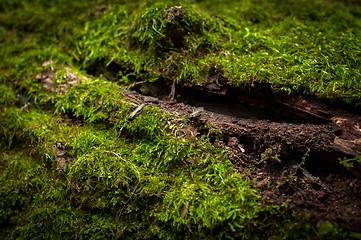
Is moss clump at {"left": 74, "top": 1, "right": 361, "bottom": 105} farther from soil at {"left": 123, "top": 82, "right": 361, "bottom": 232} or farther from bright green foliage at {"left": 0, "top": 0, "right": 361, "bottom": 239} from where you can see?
soil at {"left": 123, "top": 82, "right": 361, "bottom": 232}

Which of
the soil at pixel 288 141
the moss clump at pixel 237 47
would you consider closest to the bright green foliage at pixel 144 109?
the moss clump at pixel 237 47

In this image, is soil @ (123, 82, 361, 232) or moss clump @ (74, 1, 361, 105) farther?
moss clump @ (74, 1, 361, 105)

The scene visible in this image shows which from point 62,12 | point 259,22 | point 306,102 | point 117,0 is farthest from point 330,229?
point 62,12

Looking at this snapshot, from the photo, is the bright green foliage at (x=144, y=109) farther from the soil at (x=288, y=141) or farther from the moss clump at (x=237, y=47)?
the soil at (x=288, y=141)

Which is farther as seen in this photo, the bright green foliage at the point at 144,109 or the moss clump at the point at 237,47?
the moss clump at the point at 237,47

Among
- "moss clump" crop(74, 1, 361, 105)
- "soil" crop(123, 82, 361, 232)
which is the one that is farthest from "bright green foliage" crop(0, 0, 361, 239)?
"soil" crop(123, 82, 361, 232)
